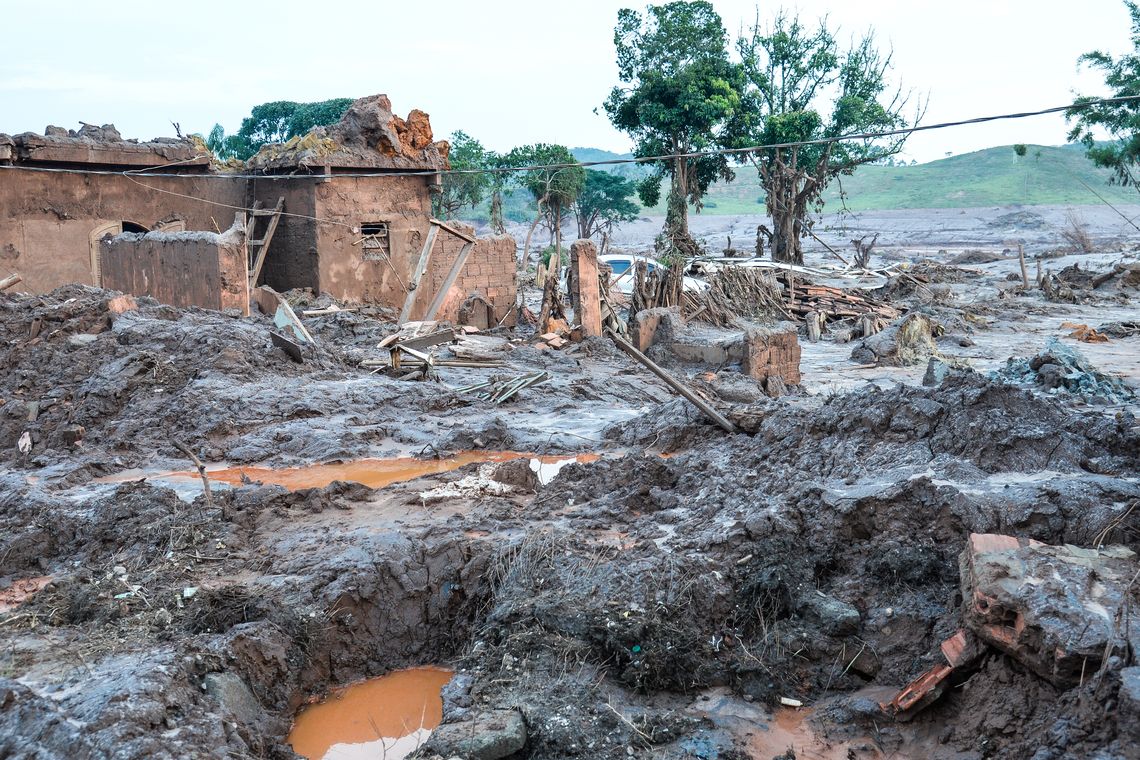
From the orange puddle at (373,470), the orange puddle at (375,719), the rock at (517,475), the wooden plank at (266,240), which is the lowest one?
the orange puddle at (375,719)

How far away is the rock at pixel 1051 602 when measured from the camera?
3.94 m

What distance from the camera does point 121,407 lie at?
10.3 m

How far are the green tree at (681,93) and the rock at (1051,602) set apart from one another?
2329 centimetres

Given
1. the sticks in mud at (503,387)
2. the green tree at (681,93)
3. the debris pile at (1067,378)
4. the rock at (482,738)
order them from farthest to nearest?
the green tree at (681,93)
the sticks in mud at (503,387)
the debris pile at (1067,378)
the rock at (482,738)

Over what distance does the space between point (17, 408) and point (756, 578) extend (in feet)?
26.8

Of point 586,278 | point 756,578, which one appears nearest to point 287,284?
point 586,278

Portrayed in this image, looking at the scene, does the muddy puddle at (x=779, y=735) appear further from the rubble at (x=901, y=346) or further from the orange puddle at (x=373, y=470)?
the rubble at (x=901, y=346)

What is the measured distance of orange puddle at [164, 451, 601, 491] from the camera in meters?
8.46

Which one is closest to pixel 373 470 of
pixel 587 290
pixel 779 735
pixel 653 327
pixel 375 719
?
pixel 375 719

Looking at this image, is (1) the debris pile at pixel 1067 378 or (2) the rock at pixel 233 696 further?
(1) the debris pile at pixel 1067 378

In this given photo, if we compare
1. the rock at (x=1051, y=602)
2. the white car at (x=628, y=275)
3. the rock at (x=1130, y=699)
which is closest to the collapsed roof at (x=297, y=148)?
the white car at (x=628, y=275)

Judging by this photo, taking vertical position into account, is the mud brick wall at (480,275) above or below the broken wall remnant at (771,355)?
above

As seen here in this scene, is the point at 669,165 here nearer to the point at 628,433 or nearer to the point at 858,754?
the point at 628,433

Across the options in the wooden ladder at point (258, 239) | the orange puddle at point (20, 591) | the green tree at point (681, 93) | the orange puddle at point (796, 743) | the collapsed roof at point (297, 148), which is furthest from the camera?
the green tree at point (681, 93)
